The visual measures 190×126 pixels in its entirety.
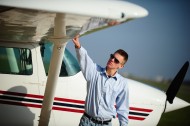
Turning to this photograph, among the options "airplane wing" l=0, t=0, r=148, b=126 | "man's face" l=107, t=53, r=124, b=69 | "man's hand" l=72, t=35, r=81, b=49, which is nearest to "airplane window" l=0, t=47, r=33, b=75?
"airplane wing" l=0, t=0, r=148, b=126

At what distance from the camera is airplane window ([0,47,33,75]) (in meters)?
6.24

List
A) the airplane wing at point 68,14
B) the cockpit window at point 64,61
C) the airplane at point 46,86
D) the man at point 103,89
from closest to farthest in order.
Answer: the airplane wing at point 68,14 < the man at point 103,89 < the airplane at point 46,86 < the cockpit window at point 64,61

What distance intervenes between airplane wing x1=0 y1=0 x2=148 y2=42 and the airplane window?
124 cm

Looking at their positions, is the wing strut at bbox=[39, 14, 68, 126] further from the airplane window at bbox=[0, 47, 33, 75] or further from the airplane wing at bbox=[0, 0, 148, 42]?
the airplane window at bbox=[0, 47, 33, 75]

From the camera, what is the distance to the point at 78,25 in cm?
434

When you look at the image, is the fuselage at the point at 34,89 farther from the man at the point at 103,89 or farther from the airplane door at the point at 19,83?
the man at the point at 103,89

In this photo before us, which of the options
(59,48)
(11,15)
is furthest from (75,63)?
(11,15)

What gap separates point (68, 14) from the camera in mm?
3484

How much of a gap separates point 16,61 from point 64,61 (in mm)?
904

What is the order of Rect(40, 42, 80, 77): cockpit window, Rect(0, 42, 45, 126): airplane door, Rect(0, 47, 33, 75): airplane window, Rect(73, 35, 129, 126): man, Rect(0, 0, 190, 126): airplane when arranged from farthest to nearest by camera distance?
Rect(40, 42, 80, 77): cockpit window
Rect(0, 47, 33, 75): airplane window
Rect(0, 42, 45, 126): airplane door
Rect(0, 0, 190, 126): airplane
Rect(73, 35, 129, 126): man

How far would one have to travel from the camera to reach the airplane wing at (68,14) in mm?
3307

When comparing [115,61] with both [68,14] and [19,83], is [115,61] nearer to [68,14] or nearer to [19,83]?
[68,14]

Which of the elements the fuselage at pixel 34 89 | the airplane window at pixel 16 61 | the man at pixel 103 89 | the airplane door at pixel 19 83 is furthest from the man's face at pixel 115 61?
the airplane window at pixel 16 61

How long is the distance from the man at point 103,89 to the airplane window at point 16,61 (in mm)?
1697
